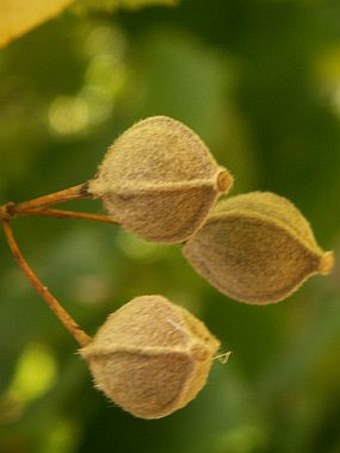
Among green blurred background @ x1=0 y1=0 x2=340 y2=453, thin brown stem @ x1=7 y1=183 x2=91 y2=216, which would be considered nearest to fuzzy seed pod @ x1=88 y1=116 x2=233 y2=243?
thin brown stem @ x1=7 y1=183 x2=91 y2=216

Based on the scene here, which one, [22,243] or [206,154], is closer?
[206,154]

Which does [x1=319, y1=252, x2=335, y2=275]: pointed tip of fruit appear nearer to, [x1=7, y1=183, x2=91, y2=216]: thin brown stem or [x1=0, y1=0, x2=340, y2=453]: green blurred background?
[x1=7, y1=183, x2=91, y2=216]: thin brown stem

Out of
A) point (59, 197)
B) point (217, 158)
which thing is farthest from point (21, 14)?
point (217, 158)

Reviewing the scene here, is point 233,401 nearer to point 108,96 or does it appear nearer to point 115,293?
point 115,293

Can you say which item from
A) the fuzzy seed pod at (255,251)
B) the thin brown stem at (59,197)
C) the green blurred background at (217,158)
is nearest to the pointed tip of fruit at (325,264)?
the fuzzy seed pod at (255,251)

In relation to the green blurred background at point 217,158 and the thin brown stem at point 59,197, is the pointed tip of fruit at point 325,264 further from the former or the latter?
the green blurred background at point 217,158

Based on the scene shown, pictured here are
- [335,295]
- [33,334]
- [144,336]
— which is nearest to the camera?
[144,336]

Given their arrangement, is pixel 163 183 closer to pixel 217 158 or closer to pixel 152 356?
pixel 152 356

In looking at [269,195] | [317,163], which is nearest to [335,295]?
[317,163]
